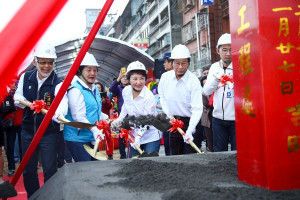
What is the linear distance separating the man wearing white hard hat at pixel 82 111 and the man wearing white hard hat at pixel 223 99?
132 cm

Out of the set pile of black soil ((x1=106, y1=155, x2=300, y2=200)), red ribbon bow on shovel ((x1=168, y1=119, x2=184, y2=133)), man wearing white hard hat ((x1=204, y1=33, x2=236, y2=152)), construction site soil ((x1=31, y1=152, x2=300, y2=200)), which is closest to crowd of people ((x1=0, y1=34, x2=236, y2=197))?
man wearing white hard hat ((x1=204, y1=33, x2=236, y2=152))

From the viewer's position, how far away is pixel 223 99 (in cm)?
390

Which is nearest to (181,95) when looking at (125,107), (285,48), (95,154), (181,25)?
(125,107)

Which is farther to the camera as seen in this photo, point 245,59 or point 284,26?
point 245,59

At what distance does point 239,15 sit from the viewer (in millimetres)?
1483

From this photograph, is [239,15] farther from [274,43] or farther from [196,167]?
[196,167]

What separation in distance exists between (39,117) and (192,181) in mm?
2461

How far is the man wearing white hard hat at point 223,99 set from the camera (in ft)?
12.6

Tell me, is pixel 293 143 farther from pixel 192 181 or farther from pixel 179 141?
pixel 179 141

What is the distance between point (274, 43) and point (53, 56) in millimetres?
2748

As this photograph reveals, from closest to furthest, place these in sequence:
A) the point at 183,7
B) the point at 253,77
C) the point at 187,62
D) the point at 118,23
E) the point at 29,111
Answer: the point at 253,77 < the point at 29,111 < the point at 187,62 < the point at 183,7 < the point at 118,23

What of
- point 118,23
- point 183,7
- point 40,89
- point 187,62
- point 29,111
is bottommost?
point 29,111

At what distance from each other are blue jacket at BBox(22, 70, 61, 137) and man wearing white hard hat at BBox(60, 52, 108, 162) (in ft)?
0.67

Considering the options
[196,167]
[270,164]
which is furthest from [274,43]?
[196,167]
